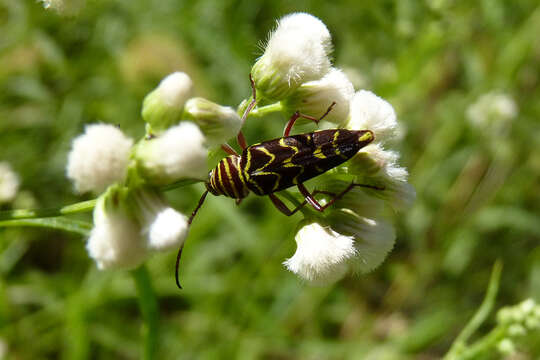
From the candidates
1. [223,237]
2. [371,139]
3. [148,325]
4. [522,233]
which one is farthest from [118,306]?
[522,233]

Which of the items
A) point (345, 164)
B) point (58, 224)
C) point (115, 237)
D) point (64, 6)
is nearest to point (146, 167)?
point (115, 237)

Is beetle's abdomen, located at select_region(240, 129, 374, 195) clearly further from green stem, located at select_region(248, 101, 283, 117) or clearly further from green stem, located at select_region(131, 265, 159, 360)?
green stem, located at select_region(131, 265, 159, 360)

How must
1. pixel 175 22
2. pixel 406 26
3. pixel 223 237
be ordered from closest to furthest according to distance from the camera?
pixel 406 26 → pixel 223 237 → pixel 175 22

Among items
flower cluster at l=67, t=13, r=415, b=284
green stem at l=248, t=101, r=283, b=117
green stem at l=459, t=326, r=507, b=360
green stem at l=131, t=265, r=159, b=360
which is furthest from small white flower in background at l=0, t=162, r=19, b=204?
green stem at l=459, t=326, r=507, b=360

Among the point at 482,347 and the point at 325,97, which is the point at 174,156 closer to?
the point at 325,97

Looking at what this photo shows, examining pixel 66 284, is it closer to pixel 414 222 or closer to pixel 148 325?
pixel 148 325
